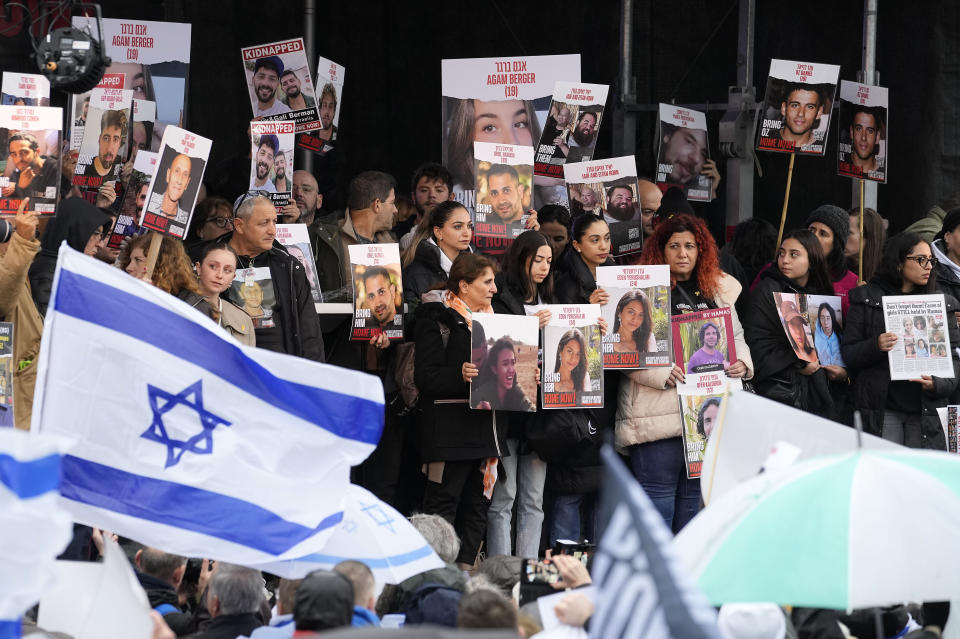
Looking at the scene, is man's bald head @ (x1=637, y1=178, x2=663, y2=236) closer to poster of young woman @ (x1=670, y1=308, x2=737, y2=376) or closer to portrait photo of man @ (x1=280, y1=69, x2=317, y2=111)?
poster of young woman @ (x1=670, y1=308, x2=737, y2=376)

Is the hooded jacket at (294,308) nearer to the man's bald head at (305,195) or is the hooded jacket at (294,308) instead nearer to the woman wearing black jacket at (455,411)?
the woman wearing black jacket at (455,411)

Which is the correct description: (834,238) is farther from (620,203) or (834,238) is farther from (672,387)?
(672,387)

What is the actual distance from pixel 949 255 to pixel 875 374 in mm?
991

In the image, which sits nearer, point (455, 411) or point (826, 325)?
point (455, 411)

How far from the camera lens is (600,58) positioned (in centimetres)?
1236

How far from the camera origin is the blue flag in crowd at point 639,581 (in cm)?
290

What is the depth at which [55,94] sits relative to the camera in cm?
984

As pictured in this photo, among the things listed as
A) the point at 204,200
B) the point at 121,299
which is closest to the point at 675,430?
the point at 204,200

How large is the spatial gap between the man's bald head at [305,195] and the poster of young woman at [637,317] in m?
2.16

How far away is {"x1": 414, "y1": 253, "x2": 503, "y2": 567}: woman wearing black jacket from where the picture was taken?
728 cm


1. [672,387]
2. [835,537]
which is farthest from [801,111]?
[835,537]

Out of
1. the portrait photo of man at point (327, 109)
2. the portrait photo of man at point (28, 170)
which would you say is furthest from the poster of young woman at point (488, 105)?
the portrait photo of man at point (28, 170)

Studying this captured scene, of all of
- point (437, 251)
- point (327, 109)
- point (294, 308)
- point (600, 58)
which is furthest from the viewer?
point (600, 58)

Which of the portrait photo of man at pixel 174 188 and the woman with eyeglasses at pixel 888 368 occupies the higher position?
the portrait photo of man at pixel 174 188
